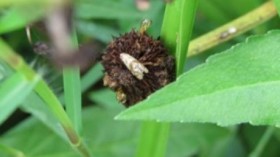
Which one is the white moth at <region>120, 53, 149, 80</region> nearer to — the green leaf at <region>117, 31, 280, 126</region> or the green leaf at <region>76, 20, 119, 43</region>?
the green leaf at <region>117, 31, 280, 126</region>

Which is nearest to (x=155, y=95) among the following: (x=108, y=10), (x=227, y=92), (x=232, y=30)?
(x=227, y=92)

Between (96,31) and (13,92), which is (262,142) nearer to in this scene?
(96,31)

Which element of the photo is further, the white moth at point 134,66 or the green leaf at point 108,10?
the green leaf at point 108,10

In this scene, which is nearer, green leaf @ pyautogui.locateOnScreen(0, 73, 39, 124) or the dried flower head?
green leaf @ pyautogui.locateOnScreen(0, 73, 39, 124)

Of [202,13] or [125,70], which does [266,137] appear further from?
[125,70]

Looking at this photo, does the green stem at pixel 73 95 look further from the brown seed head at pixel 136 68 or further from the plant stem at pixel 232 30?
the plant stem at pixel 232 30

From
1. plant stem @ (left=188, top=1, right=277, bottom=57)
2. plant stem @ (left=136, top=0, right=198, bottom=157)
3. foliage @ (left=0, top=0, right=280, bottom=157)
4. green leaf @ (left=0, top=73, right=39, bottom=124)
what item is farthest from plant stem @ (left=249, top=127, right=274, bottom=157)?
green leaf @ (left=0, top=73, right=39, bottom=124)

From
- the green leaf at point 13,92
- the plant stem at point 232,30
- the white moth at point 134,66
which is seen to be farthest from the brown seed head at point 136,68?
the plant stem at point 232,30

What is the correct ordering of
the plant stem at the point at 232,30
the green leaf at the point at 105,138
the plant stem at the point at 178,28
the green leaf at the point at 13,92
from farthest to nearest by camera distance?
the green leaf at the point at 105,138 → the plant stem at the point at 232,30 → the plant stem at the point at 178,28 → the green leaf at the point at 13,92
